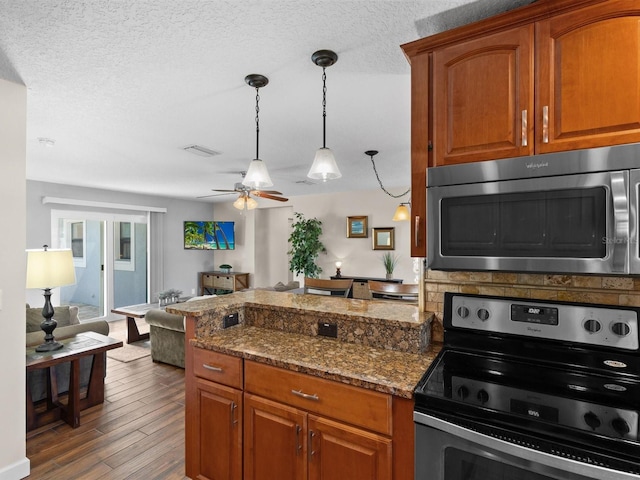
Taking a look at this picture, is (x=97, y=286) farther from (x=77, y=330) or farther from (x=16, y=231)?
(x=16, y=231)

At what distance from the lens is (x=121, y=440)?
2.52 metres

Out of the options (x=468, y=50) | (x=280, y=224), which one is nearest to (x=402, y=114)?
(x=468, y=50)

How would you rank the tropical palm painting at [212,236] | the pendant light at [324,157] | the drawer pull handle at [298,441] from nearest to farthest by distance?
the drawer pull handle at [298,441]
the pendant light at [324,157]
the tropical palm painting at [212,236]

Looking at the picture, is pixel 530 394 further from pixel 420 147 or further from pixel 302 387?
pixel 420 147

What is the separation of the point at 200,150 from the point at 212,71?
5.86 ft

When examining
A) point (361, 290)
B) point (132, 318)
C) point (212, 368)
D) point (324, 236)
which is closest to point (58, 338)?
point (132, 318)

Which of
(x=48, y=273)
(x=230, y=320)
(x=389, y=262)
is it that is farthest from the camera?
(x=389, y=262)

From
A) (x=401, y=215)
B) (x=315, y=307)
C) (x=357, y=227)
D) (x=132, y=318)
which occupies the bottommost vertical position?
(x=132, y=318)

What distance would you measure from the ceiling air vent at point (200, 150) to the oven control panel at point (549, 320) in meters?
2.94

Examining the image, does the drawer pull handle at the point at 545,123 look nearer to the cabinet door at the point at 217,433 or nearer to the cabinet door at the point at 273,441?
the cabinet door at the point at 273,441

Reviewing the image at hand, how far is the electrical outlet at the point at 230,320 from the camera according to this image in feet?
6.76

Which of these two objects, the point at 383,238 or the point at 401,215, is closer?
the point at 401,215

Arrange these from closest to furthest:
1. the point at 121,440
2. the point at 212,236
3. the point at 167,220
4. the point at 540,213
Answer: the point at 540,213 < the point at 121,440 < the point at 167,220 < the point at 212,236

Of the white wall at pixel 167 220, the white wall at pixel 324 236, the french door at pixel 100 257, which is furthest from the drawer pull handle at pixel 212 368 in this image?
the french door at pixel 100 257
